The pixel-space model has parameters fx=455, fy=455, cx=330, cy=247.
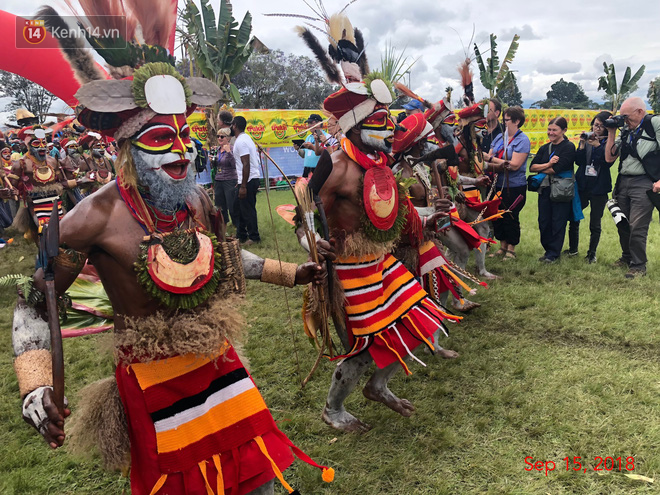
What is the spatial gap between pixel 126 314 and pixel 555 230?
6.43m

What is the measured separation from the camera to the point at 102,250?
1842 mm

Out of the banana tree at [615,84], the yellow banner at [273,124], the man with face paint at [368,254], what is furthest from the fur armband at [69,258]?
the banana tree at [615,84]

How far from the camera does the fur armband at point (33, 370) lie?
5.29ft

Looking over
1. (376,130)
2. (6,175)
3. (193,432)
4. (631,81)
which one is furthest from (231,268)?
(631,81)

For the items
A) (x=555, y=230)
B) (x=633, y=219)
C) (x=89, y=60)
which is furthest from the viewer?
(x=555, y=230)

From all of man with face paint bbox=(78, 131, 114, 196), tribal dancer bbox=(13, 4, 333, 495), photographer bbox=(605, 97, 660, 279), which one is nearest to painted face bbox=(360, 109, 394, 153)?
tribal dancer bbox=(13, 4, 333, 495)

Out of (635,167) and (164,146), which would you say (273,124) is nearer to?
(635,167)

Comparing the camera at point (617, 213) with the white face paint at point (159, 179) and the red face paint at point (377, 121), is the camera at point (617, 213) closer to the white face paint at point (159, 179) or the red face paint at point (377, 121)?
the red face paint at point (377, 121)

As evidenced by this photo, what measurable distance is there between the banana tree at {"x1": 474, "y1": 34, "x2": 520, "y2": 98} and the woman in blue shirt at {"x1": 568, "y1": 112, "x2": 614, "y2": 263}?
1443 millimetres

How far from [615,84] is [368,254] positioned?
21480 mm

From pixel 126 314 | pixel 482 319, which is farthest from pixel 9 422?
pixel 482 319

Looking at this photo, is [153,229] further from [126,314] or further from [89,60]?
[89,60]

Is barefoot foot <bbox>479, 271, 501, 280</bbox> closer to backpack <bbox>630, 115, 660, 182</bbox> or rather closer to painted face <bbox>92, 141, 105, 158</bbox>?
backpack <bbox>630, 115, 660, 182</bbox>

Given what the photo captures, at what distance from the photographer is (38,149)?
7.54 meters
